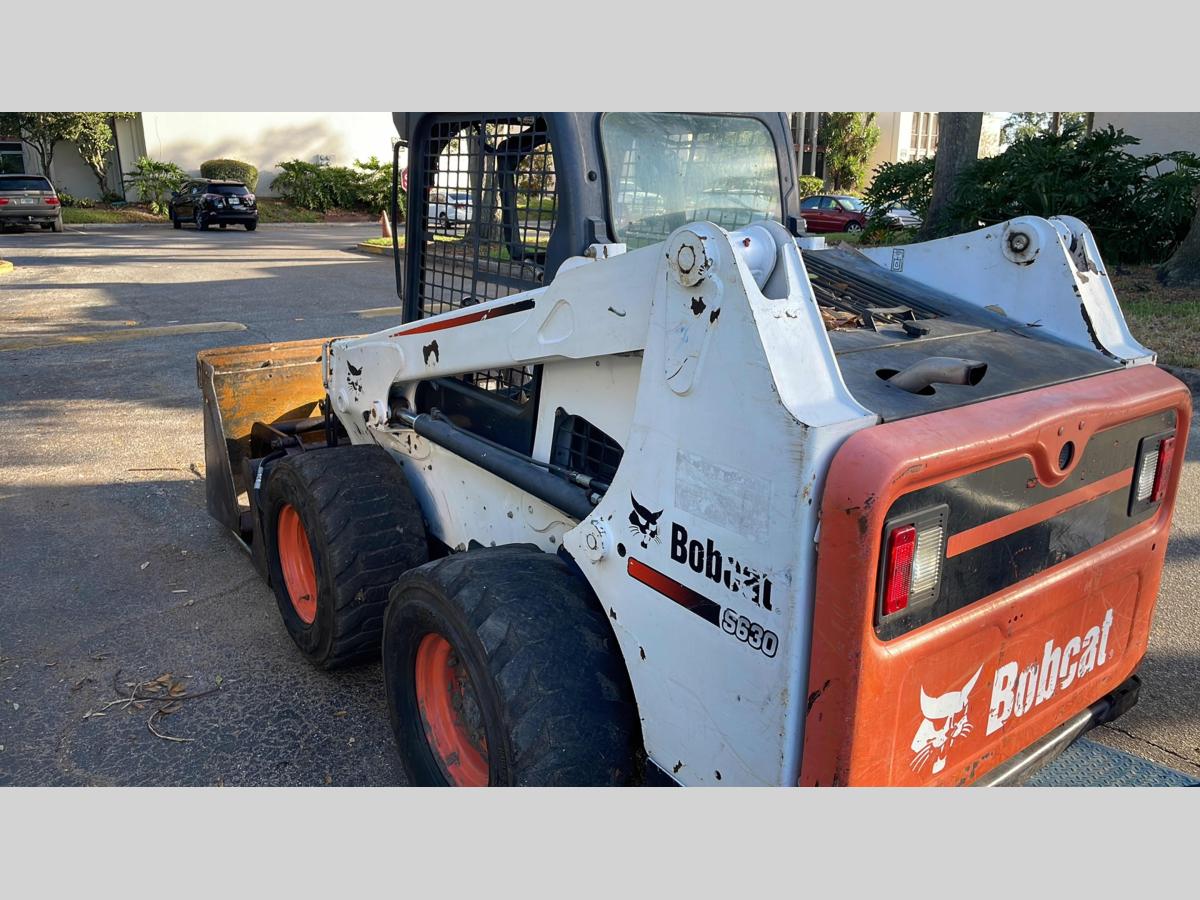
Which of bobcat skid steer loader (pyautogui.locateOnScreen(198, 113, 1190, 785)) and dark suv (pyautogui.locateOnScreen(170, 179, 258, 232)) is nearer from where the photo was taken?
bobcat skid steer loader (pyautogui.locateOnScreen(198, 113, 1190, 785))

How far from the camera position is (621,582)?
243cm

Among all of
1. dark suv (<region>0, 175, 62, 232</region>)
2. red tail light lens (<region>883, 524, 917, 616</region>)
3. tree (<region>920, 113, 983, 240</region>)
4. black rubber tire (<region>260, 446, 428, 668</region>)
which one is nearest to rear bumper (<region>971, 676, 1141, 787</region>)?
red tail light lens (<region>883, 524, 917, 616</region>)

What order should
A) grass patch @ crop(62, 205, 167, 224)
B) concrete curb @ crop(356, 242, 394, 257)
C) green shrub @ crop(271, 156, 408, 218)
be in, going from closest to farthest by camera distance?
1. concrete curb @ crop(356, 242, 394, 257)
2. grass patch @ crop(62, 205, 167, 224)
3. green shrub @ crop(271, 156, 408, 218)

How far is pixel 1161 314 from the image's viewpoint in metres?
10.0

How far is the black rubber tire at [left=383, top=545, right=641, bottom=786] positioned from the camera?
2371 millimetres

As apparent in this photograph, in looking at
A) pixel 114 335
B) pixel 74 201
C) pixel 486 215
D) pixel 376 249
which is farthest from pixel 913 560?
pixel 74 201

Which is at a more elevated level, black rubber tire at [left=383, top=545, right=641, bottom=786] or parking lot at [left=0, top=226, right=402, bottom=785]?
black rubber tire at [left=383, top=545, right=641, bottom=786]

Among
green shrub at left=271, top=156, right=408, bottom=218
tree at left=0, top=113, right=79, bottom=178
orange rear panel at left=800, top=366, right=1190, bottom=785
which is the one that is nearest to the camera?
orange rear panel at left=800, top=366, right=1190, bottom=785

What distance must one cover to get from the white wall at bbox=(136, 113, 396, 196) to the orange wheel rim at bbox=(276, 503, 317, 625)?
3343cm

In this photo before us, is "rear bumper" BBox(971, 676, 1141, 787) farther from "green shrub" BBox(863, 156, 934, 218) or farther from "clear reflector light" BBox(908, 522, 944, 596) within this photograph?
"green shrub" BBox(863, 156, 934, 218)

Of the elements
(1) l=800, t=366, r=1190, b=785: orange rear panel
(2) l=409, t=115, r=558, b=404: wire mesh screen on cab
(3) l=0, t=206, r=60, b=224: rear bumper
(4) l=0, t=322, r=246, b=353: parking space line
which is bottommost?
(4) l=0, t=322, r=246, b=353: parking space line

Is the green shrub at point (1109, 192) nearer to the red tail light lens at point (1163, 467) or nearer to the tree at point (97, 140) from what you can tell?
the red tail light lens at point (1163, 467)

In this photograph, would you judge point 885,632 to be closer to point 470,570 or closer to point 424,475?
point 470,570

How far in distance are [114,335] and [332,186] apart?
24925 millimetres
